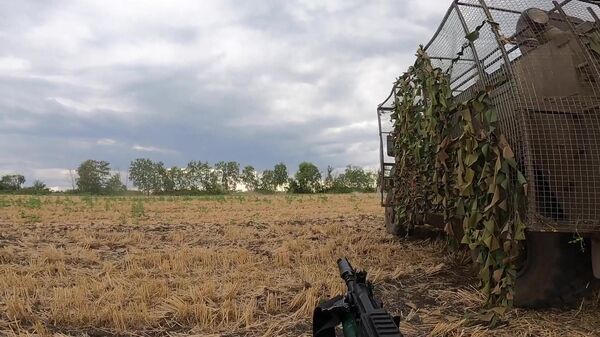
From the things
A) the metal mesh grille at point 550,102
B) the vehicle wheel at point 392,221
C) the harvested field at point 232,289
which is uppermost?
the metal mesh grille at point 550,102

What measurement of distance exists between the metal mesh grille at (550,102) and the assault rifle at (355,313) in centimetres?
179

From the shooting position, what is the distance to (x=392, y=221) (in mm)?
7531

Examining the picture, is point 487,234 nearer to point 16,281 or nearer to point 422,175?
point 422,175

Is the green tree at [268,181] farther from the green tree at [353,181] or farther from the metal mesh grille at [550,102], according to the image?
the metal mesh grille at [550,102]

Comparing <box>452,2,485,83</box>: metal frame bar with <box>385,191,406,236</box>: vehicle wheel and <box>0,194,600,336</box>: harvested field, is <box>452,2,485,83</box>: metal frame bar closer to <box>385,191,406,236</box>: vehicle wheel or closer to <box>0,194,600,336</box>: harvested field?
<box>0,194,600,336</box>: harvested field

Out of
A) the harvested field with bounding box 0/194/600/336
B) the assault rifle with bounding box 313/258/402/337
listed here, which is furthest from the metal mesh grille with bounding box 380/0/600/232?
the assault rifle with bounding box 313/258/402/337

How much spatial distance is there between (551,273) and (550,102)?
1.27 meters

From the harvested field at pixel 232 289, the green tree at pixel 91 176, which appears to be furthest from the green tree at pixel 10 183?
the harvested field at pixel 232 289

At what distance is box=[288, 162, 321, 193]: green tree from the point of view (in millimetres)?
67875

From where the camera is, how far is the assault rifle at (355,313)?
5.32 feet

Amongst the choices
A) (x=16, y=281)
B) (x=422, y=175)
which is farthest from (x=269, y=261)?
(x=16, y=281)

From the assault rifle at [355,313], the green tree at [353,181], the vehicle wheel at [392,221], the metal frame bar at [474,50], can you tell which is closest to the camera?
the assault rifle at [355,313]

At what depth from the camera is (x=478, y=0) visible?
12.8ft

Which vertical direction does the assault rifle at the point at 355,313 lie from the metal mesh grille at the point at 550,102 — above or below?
below
